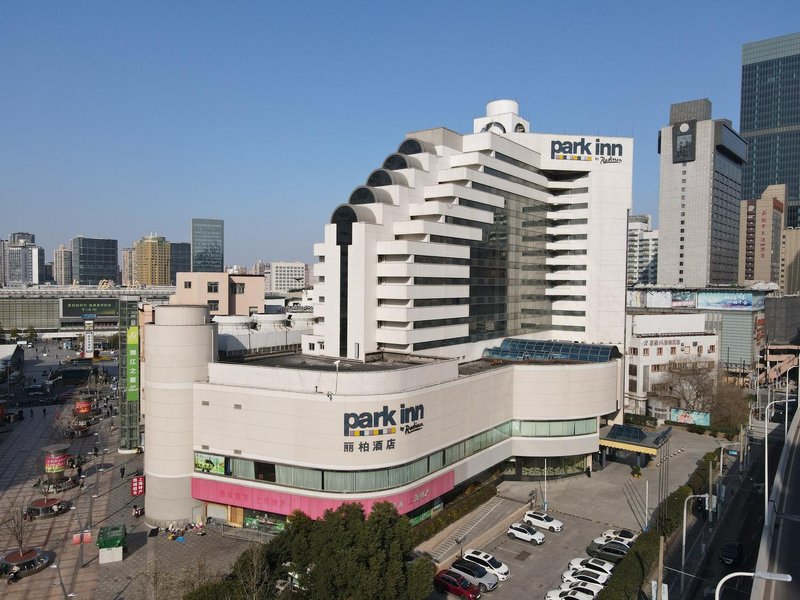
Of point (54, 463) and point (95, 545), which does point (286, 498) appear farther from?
point (54, 463)

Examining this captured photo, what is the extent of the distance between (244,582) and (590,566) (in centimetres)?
2430

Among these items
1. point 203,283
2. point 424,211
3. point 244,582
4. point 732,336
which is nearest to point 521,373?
point 424,211

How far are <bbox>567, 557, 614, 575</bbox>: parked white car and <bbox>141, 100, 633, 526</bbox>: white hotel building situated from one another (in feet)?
39.6

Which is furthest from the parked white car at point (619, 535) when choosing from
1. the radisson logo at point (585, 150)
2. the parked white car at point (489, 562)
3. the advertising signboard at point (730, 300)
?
the advertising signboard at point (730, 300)

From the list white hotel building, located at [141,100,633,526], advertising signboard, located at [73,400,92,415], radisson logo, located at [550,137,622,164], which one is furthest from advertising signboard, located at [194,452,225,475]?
radisson logo, located at [550,137,622,164]

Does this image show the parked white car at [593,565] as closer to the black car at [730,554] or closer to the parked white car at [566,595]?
the parked white car at [566,595]

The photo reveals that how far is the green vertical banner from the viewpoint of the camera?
6500 cm

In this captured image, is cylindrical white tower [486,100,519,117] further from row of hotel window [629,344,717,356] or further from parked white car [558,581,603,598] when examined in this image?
parked white car [558,581,603,598]

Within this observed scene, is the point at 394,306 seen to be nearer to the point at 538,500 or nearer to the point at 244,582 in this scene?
the point at 538,500

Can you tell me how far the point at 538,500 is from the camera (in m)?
54.7

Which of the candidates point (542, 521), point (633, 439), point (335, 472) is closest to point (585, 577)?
point (542, 521)

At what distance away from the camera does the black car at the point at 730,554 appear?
41.6 metres

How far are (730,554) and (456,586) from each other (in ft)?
70.2

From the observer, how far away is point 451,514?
154ft
